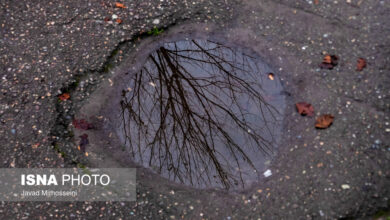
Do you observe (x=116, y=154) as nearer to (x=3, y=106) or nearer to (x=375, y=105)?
(x=3, y=106)

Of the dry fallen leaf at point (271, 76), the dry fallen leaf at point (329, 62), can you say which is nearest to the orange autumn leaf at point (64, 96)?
the dry fallen leaf at point (271, 76)

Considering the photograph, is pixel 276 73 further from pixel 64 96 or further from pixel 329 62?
pixel 64 96

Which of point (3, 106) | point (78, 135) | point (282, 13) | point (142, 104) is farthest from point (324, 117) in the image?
point (3, 106)

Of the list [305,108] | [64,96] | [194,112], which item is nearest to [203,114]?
[194,112]

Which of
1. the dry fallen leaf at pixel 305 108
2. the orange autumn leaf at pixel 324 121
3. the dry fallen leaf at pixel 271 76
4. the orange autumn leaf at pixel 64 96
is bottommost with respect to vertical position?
A: the orange autumn leaf at pixel 324 121

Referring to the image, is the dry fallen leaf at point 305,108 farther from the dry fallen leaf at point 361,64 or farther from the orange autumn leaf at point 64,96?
the orange autumn leaf at point 64,96

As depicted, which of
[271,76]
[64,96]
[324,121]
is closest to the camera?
[324,121]
